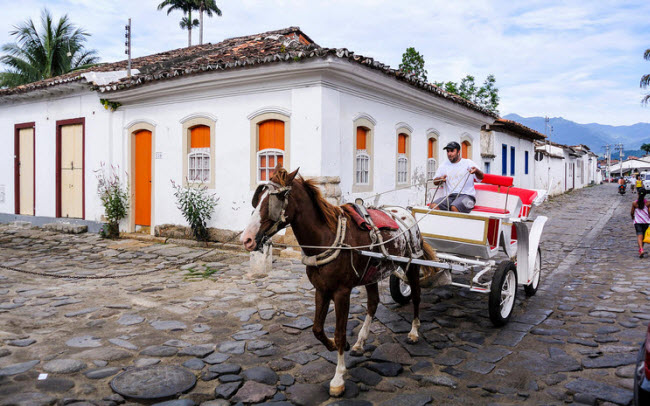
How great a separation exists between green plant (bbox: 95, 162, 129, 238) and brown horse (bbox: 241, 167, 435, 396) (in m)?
9.01

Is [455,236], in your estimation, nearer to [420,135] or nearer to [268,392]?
[268,392]

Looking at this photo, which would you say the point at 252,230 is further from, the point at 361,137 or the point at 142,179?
the point at 142,179

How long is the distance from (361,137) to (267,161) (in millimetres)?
2208

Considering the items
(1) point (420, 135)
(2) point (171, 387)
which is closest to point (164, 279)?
(2) point (171, 387)

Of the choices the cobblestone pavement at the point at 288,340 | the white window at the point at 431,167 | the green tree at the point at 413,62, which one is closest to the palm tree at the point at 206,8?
the green tree at the point at 413,62

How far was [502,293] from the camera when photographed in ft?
17.4

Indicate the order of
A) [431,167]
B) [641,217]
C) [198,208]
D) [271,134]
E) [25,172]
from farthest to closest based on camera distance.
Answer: [25,172] < [431,167] < [198,208] < [271,134] < [641,217]

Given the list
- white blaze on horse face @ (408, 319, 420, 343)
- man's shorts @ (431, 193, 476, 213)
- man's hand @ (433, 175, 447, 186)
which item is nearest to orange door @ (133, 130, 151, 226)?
man's hand @ (433, 175, 447, 186)

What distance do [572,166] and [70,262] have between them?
40218mm

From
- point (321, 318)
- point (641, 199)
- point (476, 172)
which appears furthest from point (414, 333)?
point (641, 199)

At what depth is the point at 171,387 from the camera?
11.9 ft

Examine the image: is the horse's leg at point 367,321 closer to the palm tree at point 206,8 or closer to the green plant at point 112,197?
the green plant at point 112,197

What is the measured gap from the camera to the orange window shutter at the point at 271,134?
948cm

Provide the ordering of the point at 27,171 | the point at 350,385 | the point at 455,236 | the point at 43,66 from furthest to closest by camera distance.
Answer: the point at 43,66 < the point at 27,171 < the point at 455,236 < the point at 350,385
